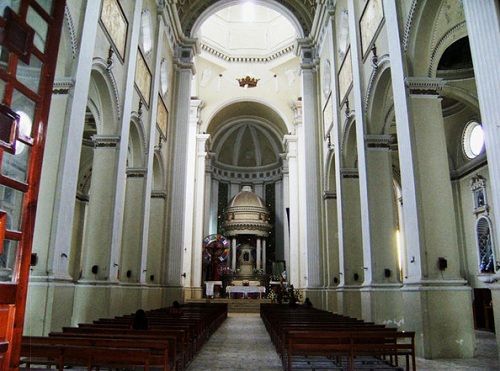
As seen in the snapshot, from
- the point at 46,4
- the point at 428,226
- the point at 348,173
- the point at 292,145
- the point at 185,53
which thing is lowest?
the point at 428,226

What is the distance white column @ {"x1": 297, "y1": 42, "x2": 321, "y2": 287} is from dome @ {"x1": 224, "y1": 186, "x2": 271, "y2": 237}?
35.6 ft

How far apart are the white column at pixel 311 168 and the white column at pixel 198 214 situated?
298 inches

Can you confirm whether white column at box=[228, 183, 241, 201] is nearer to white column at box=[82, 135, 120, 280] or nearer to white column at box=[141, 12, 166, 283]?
white column at box=[141, 12, 166, 283]

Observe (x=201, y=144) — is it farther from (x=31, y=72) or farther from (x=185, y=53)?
(x=31, y=72)

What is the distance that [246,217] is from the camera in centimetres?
2712

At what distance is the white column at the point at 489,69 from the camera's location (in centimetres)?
→ 449

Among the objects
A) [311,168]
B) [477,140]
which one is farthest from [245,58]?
[477,140]

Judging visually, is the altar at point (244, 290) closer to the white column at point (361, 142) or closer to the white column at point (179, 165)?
the white column at point (179, 165)

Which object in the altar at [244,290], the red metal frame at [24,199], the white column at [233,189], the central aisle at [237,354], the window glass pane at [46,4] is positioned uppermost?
the white column at [233,189]

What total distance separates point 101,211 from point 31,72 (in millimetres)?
7472

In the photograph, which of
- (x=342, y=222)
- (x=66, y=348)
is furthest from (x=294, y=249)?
(x=66, y=348)

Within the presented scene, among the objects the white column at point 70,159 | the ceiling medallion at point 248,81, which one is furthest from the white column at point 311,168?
the white column at point 70,159

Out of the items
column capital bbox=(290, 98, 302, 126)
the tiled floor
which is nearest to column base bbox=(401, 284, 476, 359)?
the tiled floor

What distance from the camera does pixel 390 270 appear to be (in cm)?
913
